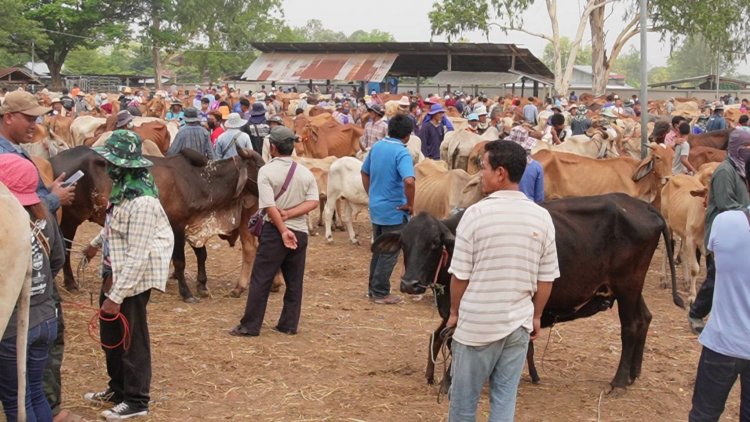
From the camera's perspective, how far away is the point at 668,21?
39656 mm

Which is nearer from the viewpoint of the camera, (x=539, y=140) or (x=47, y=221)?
(x=47, y=221)

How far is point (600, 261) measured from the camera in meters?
6.39

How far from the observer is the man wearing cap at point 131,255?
211 inches

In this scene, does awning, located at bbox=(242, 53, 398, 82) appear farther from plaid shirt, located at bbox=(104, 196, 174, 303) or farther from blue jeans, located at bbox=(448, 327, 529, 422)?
blue jeans, located at bbox=(448, 327, 529, 422)

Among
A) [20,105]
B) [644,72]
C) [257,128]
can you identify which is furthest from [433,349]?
[257,128]

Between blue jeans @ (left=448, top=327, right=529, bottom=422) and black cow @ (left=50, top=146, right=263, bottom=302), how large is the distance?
5110 mm

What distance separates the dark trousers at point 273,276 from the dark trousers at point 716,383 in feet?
12.7

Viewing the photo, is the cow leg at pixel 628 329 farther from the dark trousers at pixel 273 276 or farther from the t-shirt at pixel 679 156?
the t-shirt at pixel 679 156

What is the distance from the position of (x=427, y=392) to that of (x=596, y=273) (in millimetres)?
1489

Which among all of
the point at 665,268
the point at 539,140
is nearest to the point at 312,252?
the point at 665,268

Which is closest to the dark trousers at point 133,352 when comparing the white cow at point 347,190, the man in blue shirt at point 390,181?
the man in blue shirt at point 390,181

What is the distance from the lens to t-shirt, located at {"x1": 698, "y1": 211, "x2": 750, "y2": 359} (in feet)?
14.3

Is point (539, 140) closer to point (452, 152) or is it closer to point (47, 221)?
point (452, 152)

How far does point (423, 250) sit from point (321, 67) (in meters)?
39.0
